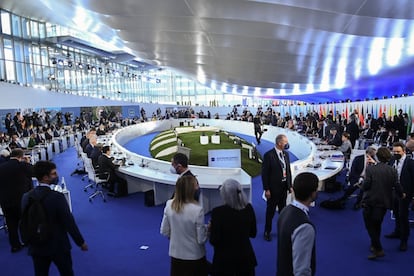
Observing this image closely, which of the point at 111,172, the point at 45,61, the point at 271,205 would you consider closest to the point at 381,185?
the point at 271,205

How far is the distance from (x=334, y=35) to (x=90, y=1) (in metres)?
9.10

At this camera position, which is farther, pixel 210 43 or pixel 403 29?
pixel 210 43

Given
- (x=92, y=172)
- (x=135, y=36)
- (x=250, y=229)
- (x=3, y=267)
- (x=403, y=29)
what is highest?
(x=135, y=36)

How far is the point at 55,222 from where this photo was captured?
10.9 feet

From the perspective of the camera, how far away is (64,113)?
85.6 ft

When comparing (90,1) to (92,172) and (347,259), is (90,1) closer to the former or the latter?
(92,172)

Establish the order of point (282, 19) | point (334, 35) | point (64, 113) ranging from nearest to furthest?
point (282, 19) → point (334, 35) → point (64, 113)

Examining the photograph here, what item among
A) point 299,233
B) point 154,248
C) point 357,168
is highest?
point 299,233

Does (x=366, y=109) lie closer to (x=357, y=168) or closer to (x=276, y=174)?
(x=357, y=168)

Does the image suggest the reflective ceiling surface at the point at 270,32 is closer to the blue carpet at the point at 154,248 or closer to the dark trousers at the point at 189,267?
the blue carpet at the point at 154,248

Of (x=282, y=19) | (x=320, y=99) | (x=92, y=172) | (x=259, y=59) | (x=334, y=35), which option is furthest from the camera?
(x=320, y=99)

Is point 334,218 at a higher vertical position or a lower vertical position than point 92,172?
lower

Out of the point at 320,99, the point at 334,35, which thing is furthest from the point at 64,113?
the point at 320,99

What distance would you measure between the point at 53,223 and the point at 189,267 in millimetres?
1409
